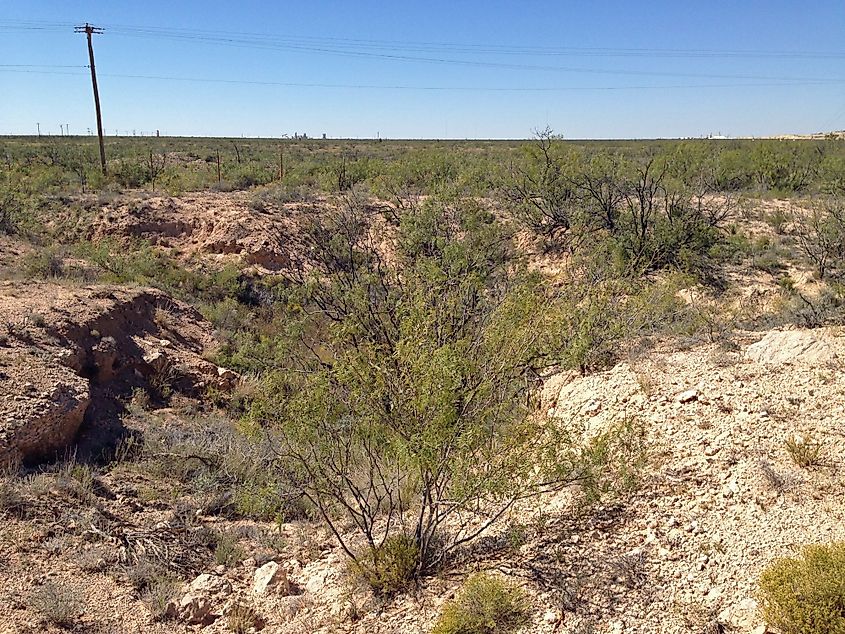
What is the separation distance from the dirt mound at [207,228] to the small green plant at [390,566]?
12953mm

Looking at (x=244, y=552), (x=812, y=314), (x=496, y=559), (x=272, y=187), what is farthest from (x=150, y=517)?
(x=272, y=187)

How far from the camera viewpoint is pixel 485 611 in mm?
4109

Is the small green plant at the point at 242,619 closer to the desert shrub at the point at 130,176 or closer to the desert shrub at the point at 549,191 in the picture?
the desert shrub at the point at 549,191

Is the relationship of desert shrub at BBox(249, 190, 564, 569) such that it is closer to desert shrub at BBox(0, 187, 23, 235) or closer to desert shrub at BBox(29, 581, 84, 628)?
desert shrub at BBox(29, 581, 84, 628)

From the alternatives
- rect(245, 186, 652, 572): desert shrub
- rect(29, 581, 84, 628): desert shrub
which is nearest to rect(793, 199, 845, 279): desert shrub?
rect(245, 186, 652, 572): desert shrub

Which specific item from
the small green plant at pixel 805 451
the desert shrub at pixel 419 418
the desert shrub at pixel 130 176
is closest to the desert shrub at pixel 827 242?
the small green plant at pixel 805 451

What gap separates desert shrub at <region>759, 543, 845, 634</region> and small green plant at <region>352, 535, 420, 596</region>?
253 centimetres

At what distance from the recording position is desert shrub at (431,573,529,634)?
160 inches

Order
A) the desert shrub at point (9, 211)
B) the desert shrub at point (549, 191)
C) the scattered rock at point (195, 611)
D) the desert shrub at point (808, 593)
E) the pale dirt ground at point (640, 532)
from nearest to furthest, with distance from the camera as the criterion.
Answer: the desert shrub at point (808, 593) → the pale dirt ground at point (640, 532) → the scattered rock at point (195, 611) → the desert shrub at point (9, 211) → the desert shrub at point (549, 191)

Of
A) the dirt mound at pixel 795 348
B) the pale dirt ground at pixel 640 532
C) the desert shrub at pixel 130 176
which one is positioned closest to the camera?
the pale dirt ground at pixel 640 532

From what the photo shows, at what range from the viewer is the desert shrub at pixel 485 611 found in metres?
4.06

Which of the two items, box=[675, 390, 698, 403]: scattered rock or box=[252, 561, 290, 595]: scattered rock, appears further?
box=[675, 390, 698, 403]: scattered rock

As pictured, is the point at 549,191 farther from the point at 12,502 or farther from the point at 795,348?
the point at 12,502

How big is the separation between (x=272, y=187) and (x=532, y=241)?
416 inches
